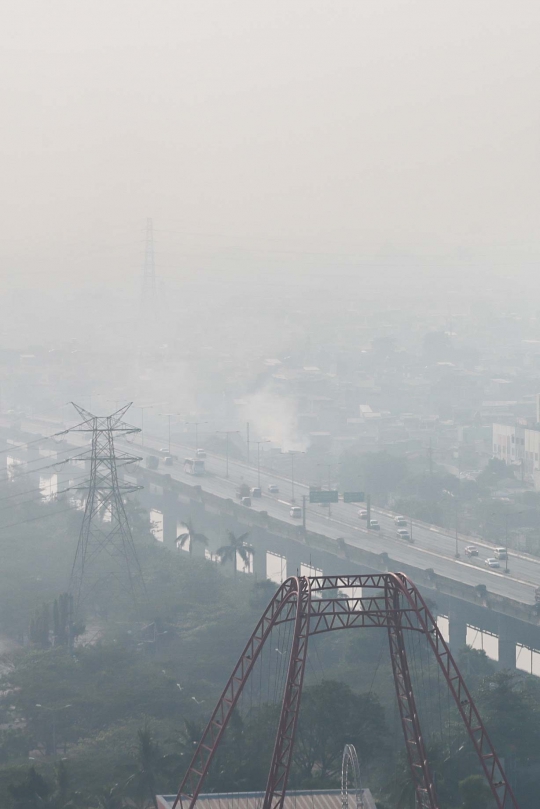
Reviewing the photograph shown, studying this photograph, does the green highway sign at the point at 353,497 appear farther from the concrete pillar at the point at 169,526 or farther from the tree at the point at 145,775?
the tree at the point at 145,775

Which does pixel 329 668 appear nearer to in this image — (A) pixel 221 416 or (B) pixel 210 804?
(B) pixel 210 804

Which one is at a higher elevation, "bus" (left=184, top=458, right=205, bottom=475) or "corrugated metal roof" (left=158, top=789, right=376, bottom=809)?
"bus" (left=184, top=458, right=205, bottom=475)

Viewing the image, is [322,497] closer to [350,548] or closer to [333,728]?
[350,548]

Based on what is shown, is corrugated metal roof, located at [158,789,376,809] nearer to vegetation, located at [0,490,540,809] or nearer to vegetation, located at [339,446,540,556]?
vegetation, located at [0,490,540,809]

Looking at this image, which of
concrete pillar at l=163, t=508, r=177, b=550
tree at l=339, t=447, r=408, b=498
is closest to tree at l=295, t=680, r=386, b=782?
concrete pillar at l=163, t=508, r=177, b=550

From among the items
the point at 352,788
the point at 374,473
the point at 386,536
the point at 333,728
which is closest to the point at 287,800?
the point at 352,788

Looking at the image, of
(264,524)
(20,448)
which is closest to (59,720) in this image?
(264,524)
